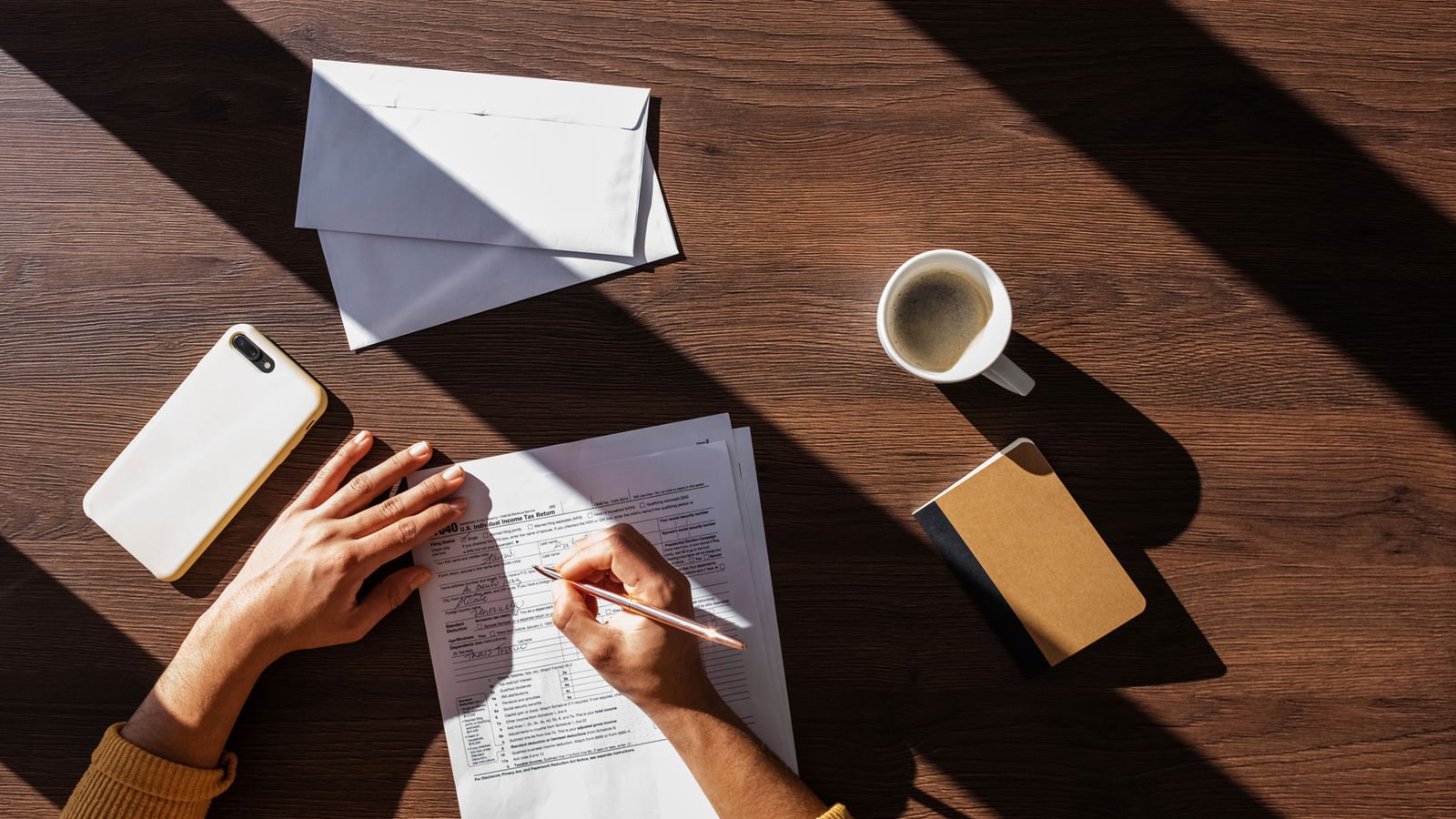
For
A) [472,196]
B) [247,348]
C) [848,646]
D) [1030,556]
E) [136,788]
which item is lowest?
[136,788]

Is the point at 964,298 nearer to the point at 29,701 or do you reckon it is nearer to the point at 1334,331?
the point at 1334,331

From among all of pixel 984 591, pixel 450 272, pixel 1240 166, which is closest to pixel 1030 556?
pixel 984 591

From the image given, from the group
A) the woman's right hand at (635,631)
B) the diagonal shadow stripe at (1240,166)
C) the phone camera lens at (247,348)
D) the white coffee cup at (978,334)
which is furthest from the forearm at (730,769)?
the diagonal shadow stripe at (1240,166)

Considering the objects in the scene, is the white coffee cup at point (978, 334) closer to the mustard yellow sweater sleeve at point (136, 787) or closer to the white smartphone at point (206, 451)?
the white smartphone at point (206, 451)

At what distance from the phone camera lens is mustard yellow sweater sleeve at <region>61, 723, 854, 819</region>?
44cm

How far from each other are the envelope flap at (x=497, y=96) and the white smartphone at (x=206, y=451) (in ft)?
1.01

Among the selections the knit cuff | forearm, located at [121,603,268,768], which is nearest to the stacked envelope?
forearm, located at [121,603,268,768]

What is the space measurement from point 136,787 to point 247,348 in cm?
48

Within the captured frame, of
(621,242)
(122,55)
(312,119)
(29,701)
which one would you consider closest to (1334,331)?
(621,242)

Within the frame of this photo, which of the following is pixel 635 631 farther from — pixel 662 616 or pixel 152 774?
pixel 152 774

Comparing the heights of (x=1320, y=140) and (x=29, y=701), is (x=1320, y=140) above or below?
above

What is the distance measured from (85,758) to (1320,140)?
5.12 ft

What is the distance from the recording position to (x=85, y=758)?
0.91 meters

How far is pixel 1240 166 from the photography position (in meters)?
0.92
